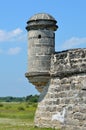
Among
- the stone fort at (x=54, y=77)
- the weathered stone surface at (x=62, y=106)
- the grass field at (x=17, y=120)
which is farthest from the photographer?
the grass field at (x=17, y=120)

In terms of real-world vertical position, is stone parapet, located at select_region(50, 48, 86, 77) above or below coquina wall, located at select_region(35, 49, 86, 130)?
above

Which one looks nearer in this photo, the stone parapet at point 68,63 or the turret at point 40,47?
the stone parapet at point 68,63

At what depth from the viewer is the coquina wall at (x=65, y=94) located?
13.4 metres

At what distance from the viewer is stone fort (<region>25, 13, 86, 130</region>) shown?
13.5 m

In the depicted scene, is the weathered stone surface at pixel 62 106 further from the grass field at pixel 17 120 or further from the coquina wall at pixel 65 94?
the grass field at pixel 17 120

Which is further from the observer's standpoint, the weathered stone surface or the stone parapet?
the stone parapet

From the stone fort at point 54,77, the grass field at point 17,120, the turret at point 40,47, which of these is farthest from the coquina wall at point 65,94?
the grass field at point 17,120

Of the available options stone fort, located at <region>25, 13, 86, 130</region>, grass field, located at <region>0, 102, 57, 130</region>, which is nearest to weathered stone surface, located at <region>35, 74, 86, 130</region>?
stone fort, located at <region>25, 13, 86, 130</region>

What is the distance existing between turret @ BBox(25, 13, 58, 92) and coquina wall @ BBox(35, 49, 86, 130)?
0.28 meters

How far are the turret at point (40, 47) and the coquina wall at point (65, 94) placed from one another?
11.1 inches

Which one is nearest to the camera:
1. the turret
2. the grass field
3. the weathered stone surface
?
the weathered stone surface

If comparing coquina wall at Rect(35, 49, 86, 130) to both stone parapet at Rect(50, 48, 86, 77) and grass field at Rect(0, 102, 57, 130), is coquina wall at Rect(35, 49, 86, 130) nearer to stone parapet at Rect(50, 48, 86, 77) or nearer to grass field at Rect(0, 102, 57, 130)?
stone parapet at Rect(50, 48, 86, 77)

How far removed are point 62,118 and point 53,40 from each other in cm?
300

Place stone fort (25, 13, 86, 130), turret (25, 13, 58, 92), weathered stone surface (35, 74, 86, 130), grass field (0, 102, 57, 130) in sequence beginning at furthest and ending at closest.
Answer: turret (25, 13, 58, 92) → grass field (0, 102, 57, 130) → stone fort (25, 13, 86, 130) → weathered stone surface (35, 74, 86, 130)
